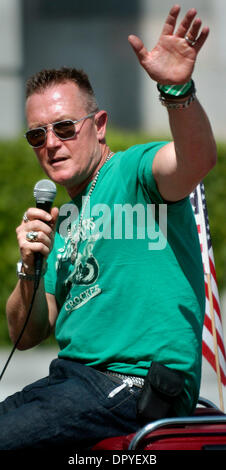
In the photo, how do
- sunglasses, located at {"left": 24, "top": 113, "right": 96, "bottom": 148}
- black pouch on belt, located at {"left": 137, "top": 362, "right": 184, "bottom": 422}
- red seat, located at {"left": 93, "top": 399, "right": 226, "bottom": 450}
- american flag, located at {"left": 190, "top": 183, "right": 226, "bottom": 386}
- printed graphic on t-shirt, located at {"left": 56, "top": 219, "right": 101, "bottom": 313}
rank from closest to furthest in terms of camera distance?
red seat, located at {"left": 93, "top": 399, "right": 226, "bottom": 450}
black pouch on belt, located at {"left": 137, "top": 362, "right": 184, "bottom": 422}
printed graphic on t-shirt, located at {"left": 56, "top": 219, "right": 101, "bottom": 313}
sunglasses, located at {"left": 24, "top": 113, "right": 96, "bottom": 148}
american flag, located at {"left": 190, "top": 183, "right": 226, "bottom": 386}

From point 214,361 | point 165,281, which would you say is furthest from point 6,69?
point 165,281

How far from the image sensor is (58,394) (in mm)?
2686

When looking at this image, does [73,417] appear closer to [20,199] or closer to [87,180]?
[87,180]

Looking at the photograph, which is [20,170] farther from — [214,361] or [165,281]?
[165,281]

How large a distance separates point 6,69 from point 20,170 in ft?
8.57

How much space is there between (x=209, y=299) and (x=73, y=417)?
1438 mm

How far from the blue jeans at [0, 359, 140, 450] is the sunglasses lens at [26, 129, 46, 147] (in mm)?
941

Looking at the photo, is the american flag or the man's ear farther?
the american flag

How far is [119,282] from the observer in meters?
2.76

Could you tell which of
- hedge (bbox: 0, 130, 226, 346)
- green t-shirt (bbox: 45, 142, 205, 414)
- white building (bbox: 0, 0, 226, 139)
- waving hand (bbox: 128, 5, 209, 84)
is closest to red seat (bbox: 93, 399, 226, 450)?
green t-shirt (bbox: 45, 142, 205, 414)

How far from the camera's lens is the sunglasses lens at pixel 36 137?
308 centimetres

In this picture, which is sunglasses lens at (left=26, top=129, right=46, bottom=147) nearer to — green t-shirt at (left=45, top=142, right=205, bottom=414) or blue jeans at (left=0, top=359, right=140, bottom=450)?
green t-shirt at (left=45, top=142, right=205, bottom=414)

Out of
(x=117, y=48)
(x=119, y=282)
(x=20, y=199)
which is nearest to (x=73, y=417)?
(x=119, y=282)

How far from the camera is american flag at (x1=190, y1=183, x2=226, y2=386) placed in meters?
3.86
